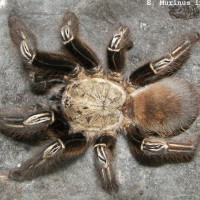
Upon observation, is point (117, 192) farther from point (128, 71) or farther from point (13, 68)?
point (13, 68)

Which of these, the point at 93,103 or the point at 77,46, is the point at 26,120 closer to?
the point at 93,103

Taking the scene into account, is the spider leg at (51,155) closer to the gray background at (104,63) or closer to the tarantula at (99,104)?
the tarantula at (99,104)

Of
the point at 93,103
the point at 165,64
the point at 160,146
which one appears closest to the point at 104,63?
the point at 93,103

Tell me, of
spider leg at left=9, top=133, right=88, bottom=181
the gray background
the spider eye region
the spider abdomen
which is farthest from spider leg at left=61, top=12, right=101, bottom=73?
spider leg at left=9, top=133, right=88, bottom=181

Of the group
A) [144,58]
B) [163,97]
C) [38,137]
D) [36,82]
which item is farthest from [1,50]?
[163,97]

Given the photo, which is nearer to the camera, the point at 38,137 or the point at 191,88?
the point at 191,88

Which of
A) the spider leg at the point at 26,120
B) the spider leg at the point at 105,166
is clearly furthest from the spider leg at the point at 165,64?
the spider leg at the point at 26,120

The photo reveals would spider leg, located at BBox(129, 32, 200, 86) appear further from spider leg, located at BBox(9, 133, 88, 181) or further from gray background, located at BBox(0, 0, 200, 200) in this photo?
spider leg, located at BBox(9, 133, 88, 181)

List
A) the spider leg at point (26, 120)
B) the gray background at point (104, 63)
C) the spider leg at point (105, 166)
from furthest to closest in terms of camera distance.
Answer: the gray background at point (104, 63) < the spider leg at point (105, 166) < the spider leg at point (26, 120)
